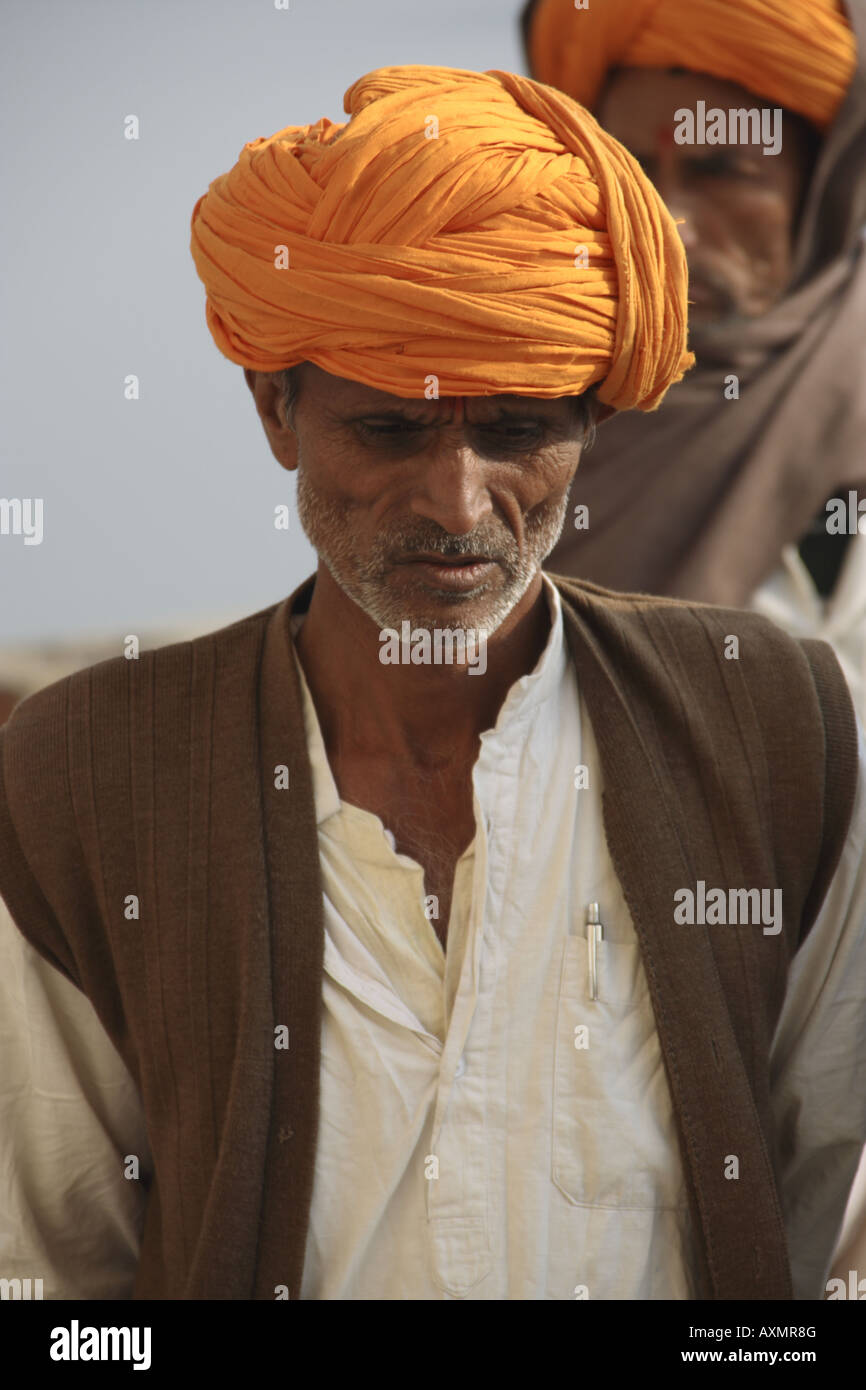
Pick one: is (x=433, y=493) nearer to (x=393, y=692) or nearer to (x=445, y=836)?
(x=393, y=692)

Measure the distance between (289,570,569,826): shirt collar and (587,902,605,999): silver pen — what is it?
0.68 feet

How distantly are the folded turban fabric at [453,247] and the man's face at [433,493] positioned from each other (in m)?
0.03

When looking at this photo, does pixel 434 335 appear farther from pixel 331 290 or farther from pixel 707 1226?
pixel 707 1226

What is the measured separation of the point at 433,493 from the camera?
1529 mm

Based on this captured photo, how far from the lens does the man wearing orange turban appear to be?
151 cm

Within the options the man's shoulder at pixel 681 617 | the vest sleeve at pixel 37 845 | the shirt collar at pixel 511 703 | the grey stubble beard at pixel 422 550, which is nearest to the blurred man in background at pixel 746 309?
the man's shoulder at pixel 681 617

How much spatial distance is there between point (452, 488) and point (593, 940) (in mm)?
461

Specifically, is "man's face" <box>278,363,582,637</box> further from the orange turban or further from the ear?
the orange turban

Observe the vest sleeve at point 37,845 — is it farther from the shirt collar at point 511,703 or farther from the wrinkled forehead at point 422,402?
the wrinkled forehead at point 422,402

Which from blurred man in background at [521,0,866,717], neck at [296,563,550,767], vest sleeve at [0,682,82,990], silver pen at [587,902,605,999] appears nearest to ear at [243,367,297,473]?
neck at [296,563,550,767]

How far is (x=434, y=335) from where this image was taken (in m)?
1.51

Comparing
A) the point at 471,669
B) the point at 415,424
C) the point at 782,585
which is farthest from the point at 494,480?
the point at 782,585

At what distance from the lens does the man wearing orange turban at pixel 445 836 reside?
1514 mm

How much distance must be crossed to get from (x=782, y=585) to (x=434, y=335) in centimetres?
164
